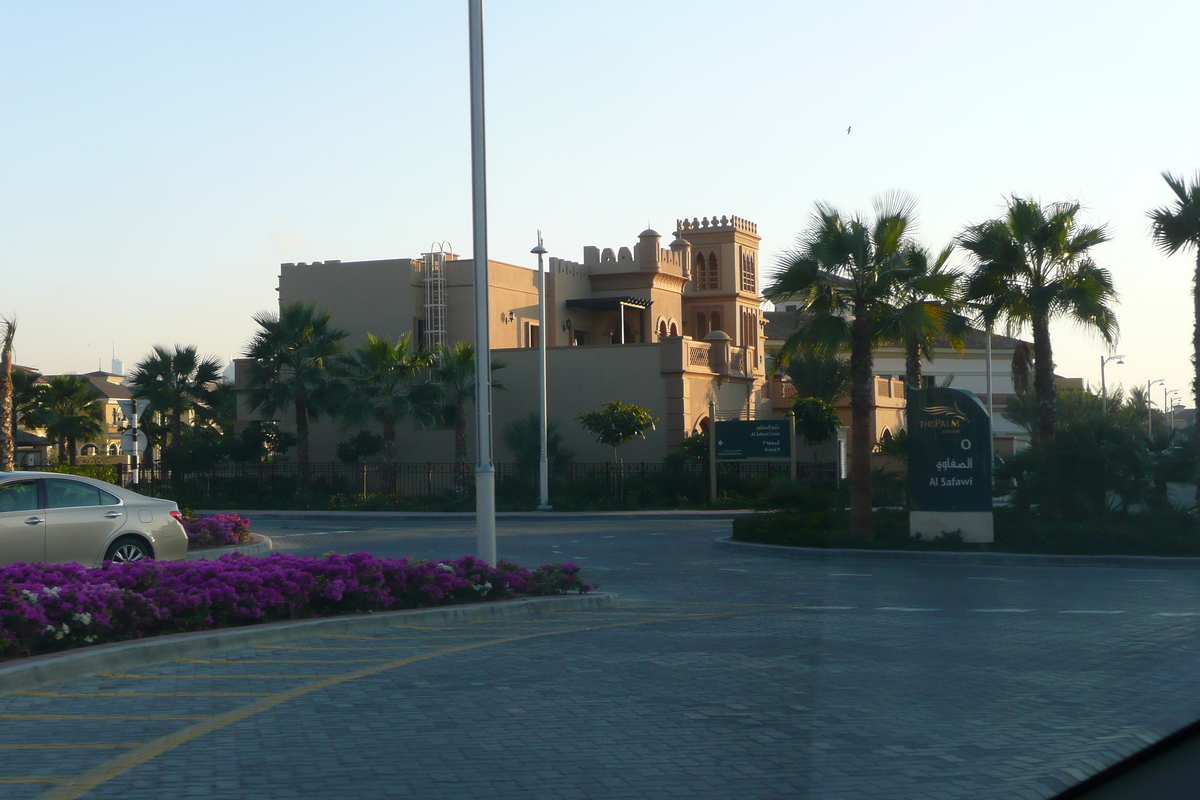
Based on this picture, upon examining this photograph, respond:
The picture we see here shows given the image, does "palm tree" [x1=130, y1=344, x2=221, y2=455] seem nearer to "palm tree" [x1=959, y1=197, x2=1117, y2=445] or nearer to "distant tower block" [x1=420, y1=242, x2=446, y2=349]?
"distant tower block" [x1=420, y1=242, x2=446, y2=349]

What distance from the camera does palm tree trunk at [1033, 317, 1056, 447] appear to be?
22734 millimetres

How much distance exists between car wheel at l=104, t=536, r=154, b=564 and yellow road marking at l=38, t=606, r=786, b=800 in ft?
18.0

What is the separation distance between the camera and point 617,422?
120ft

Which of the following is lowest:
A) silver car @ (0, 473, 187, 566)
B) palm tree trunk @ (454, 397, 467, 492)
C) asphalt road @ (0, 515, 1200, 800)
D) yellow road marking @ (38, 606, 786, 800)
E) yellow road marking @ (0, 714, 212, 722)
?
asphalt road @ (0, 515, 1200, 800)

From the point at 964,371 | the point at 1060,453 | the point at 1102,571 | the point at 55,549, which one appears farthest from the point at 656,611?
the point at 964,371

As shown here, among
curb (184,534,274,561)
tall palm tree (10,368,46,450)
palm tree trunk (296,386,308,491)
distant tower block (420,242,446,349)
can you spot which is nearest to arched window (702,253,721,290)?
distant tower block (420,242,446,349)

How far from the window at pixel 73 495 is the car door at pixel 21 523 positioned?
0.18 m

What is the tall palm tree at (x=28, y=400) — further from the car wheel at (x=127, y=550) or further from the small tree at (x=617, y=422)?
the car wheel at (x=127, y=550)

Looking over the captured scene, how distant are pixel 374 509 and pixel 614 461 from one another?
737 centimetres

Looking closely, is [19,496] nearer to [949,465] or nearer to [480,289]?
[480,289]

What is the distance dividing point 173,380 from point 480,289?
29.7 meters

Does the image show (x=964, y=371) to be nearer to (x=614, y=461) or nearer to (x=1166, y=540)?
(x=614, y=461)

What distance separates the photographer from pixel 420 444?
4212 centimetres

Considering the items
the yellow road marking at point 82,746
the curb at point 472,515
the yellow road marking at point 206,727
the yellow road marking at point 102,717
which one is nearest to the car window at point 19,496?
the yellow road marking at point 206,727
